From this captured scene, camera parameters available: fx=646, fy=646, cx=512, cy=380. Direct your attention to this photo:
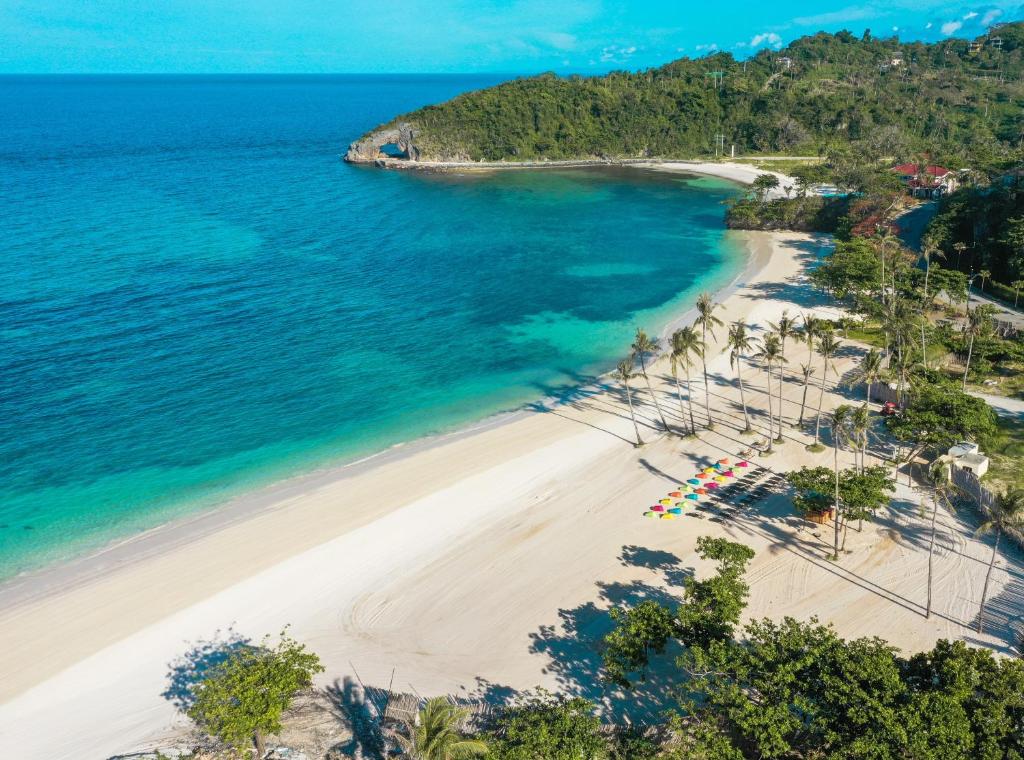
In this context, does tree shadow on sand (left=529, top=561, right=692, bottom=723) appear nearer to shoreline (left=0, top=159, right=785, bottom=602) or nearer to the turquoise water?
shoreline (left=0, top=159, right=785, bottom=602)

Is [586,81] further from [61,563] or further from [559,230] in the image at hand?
[61,563]

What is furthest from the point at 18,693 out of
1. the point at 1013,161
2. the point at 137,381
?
the point at 1013,161

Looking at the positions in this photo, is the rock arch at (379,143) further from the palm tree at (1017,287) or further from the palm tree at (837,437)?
the palm tree at (837,437)

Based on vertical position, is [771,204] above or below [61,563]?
above

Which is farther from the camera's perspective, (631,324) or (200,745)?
(631,324)

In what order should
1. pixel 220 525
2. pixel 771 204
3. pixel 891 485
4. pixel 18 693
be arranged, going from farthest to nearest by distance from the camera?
pixel 771 204, pixel 220 525, pixel 891 485, pixel 18 693

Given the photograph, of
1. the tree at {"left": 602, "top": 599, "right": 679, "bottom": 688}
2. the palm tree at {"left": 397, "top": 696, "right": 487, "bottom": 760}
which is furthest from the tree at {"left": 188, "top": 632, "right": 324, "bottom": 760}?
the tree at {"left": 602, "top": 599, "right": 679, "bottom": 688}
